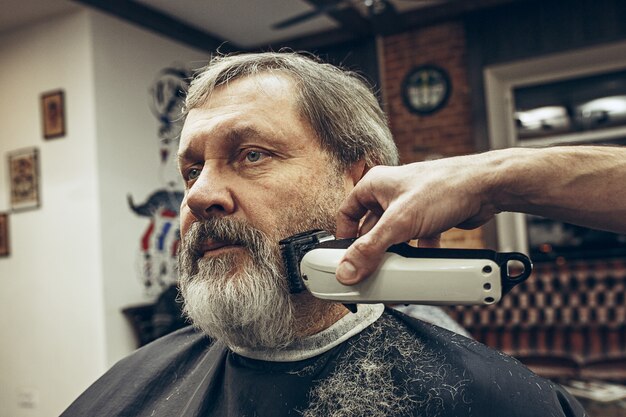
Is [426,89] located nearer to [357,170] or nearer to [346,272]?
[357,170]

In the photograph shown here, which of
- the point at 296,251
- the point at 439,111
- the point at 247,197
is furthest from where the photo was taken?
the point at 439,111

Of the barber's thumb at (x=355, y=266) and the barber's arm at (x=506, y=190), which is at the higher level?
the barber's arm at (x=506, y=190)

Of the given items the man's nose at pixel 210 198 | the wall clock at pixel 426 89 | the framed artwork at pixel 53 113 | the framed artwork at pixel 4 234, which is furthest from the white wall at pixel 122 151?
the man's nose at pixel 210 198

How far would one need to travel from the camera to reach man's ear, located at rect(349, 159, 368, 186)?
4.73ft

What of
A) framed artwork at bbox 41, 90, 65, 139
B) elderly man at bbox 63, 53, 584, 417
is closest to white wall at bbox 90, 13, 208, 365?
framed artwork at bbox 41, 90, 65, 139

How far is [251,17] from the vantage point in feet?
16.8

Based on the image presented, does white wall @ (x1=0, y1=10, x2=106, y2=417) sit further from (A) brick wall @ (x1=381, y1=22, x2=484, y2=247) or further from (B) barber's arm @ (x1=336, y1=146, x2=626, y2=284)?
(B) barber's arm @ (x1=336, y1=146, x2=626, y2=284)

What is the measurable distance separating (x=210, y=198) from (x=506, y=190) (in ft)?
2.05

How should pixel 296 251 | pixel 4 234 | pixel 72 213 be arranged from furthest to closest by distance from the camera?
1. pixel 4 234
2. pixel 72 213
3. pixel 296 251

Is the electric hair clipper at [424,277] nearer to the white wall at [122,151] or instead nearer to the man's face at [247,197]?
the man's face at [247,197]

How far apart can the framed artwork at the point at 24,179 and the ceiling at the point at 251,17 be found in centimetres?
107

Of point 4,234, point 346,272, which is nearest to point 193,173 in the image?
point 346,272

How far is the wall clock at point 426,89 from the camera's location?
17.6ft

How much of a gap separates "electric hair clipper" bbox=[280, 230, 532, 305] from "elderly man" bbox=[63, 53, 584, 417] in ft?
0.80
